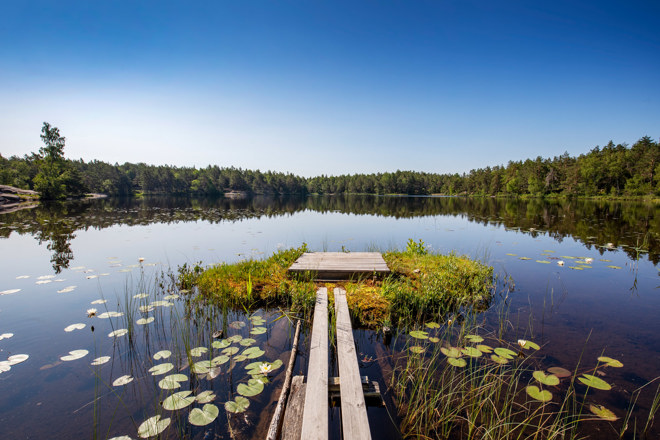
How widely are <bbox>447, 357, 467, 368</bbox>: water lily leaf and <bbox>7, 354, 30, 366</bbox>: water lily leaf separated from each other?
644 centimetres

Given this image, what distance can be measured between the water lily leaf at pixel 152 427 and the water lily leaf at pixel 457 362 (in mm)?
3629

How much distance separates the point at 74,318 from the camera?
209 inches

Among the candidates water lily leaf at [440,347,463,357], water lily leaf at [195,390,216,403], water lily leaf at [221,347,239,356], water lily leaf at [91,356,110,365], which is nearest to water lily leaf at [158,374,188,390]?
water lily leaf at [195,390,216,403]

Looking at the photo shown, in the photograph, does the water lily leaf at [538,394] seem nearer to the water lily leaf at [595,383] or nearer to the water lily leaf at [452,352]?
the water lily leaf at [595,383]

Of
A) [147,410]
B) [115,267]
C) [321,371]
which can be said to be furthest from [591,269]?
[115,267]

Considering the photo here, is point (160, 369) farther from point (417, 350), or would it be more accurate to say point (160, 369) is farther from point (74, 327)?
point (417, 350)

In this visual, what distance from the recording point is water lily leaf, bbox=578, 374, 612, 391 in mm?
3272

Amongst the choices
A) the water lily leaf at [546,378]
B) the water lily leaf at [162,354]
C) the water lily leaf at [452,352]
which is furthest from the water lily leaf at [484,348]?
the water lily leaf at [162,354]

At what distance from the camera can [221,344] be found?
4211mm

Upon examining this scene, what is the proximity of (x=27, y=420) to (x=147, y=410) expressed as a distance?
1315 mm

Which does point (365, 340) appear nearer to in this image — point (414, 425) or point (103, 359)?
point (414, 425)

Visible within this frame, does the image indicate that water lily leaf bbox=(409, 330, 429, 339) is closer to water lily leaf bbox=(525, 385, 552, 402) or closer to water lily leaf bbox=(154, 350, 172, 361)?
water lily leaf bbox=(525, 385, 552, 402)

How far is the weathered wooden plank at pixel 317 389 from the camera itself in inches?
90.5

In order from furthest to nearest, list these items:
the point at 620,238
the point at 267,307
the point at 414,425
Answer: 1. the point at 620,238
2. the point at 267,307
3. the point at 414,425
